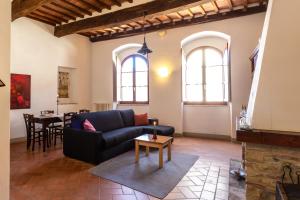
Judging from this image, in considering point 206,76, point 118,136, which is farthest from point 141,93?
point 118,136

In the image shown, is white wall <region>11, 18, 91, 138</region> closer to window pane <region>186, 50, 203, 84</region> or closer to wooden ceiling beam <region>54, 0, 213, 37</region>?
wooden ceiling beam <region>54, 0, 213, 37</region>

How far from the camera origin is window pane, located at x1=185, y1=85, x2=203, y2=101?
585 centimetres

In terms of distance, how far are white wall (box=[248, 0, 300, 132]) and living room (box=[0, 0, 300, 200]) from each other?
0.01 m

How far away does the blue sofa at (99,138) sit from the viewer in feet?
11.4

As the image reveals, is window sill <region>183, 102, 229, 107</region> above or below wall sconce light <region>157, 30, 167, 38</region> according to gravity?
below

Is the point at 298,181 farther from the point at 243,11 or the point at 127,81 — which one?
the point at 127,81

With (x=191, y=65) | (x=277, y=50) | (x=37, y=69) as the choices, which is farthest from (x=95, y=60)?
(x=277, y=50)

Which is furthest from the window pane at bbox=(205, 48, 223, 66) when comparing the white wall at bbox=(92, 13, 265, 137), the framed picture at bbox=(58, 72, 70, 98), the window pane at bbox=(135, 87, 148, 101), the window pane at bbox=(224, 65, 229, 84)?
the framed picture at bbox=(58, 72, 70, 98)

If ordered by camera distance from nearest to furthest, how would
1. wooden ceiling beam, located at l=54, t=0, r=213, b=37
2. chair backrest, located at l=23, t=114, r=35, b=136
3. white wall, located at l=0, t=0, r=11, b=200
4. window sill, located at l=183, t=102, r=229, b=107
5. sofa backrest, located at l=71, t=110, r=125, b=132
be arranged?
1. white wall, located at l=0, t=0, r=11, b=200
2. sofa backrest, located at l=71, t=110, r=125, b=132
3. wooden ceiling beam, located at l=54, t=0, r=213, b=37
4. chair backrest, located at l=23, t=114, r=35, b=136
5. window sill, located at l=183, t=102, r=229, b=107

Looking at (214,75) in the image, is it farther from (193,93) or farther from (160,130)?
(160,130)

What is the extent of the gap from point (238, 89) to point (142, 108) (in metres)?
3.12

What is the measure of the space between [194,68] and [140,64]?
200 centimetres

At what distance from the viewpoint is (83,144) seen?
3.60 m

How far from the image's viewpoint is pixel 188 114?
19.2ft
